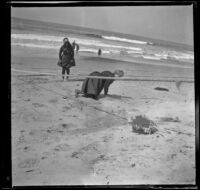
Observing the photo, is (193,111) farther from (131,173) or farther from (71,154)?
(71,154)

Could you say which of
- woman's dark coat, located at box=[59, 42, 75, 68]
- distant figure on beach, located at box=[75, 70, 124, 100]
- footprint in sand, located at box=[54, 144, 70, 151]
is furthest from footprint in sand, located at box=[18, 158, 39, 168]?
woman's dark coat, located at box=[59, 42, 75, 68]

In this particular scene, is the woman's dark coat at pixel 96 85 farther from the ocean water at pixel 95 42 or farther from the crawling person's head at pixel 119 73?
the ocean water at pixel 95 42

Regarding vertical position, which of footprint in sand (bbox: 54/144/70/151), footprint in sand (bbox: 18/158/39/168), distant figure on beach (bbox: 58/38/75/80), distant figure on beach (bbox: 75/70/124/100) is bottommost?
footprint in sand (bbox: 18/158/39/168)

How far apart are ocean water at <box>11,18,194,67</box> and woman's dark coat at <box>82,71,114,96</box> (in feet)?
0.48

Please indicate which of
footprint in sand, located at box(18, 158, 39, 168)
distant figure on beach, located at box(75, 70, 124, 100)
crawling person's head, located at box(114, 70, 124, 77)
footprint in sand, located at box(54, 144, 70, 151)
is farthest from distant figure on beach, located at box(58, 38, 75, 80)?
footprint in sand, located at box(18, 158, 39, 168)

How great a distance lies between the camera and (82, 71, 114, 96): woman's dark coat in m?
1.50

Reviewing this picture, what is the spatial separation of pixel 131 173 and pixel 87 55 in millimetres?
781

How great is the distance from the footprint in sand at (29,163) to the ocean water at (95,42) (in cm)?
71

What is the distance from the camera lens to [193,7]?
4.95ft

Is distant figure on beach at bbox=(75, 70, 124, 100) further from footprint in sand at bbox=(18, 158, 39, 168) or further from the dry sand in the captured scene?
footprint in sand at bbox=(18, 158, 39, 168)

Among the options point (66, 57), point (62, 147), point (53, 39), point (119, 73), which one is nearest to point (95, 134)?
point (62, 147)

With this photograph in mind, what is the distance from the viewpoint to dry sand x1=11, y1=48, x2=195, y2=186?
1.43 meters

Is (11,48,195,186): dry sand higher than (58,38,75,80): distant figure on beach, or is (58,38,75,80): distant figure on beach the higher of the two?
(58,38,75,80): distant figure on beach

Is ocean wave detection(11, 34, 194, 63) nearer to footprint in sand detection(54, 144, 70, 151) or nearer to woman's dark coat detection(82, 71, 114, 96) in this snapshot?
woman's dark coat detection(82, 71, 114, 96)
